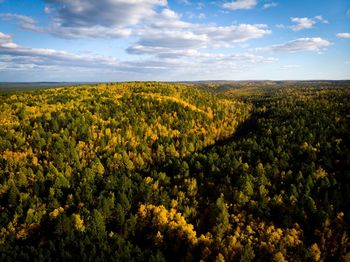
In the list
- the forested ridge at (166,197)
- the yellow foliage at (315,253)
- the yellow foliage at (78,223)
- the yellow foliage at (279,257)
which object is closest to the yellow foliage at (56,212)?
the forested ridge at (166,197)

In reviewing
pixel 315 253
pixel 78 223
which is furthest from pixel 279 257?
pixel 78 223

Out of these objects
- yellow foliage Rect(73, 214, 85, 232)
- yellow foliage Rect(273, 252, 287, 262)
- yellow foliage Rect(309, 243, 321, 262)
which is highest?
yellow foliage Rect(73, 214, 85, 232)

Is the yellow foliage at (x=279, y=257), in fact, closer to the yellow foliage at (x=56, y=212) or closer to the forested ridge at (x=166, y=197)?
the forested ridge at (x=166, y=197)

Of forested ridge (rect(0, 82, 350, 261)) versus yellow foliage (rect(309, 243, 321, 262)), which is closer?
yellow foliage (rect(309, 243, 321, 262))

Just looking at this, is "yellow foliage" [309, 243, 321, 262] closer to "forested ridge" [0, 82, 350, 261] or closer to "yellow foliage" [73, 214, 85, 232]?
"forested ridge" [0, 82, 350, 261]

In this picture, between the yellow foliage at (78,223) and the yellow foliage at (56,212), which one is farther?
the yellow foliage at (56,212)

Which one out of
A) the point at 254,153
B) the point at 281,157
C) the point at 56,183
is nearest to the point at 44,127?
the point at 56,183

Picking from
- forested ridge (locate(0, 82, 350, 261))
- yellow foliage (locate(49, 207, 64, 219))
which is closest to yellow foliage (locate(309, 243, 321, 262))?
forested ridge (locate(0, 82, 350, 261))

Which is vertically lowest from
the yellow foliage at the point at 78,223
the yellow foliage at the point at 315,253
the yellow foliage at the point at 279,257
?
the yellow foliage at the point at 315,253
